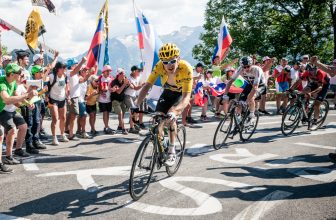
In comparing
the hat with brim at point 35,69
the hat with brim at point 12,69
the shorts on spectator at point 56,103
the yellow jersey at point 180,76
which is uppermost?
the hat with brim at point 35,69

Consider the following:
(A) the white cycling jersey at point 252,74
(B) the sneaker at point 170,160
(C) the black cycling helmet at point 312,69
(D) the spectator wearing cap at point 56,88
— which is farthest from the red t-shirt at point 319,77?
(D) the spectator wearing cap at point 56,88

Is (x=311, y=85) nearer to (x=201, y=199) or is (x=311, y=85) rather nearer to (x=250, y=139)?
(x=250, y=139)

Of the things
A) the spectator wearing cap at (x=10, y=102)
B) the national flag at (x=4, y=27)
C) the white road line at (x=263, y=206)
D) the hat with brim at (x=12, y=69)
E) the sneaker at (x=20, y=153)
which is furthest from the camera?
the national flag at (x=4, y=27)

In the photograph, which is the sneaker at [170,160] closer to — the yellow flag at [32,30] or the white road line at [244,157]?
the white road line at [244,157]

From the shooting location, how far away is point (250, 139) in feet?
30.3

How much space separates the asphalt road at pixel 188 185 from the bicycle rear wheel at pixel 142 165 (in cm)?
15

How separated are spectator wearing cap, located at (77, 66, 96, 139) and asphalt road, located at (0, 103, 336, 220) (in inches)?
45.5

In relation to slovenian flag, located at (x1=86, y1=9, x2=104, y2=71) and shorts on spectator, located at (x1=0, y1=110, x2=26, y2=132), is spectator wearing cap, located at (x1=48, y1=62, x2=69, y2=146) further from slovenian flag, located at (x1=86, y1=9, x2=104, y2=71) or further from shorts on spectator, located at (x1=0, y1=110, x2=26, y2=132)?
shorts on spectator, located at (x1=0, y1=110, x2=26, y2=132)

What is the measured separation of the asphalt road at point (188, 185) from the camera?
13.9 feet

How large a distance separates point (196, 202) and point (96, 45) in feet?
23.6

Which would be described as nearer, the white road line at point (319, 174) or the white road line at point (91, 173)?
the white road line at point (91, 173)

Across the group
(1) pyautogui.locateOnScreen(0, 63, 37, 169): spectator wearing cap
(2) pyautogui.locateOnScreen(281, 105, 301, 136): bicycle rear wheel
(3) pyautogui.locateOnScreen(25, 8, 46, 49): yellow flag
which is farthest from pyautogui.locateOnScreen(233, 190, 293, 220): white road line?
(3) pyautogui.locateOnScreen(25, 8, 46, 49): yellow flag

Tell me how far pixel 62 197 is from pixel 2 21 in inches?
325

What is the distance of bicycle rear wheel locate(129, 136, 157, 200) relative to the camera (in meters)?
4.53
